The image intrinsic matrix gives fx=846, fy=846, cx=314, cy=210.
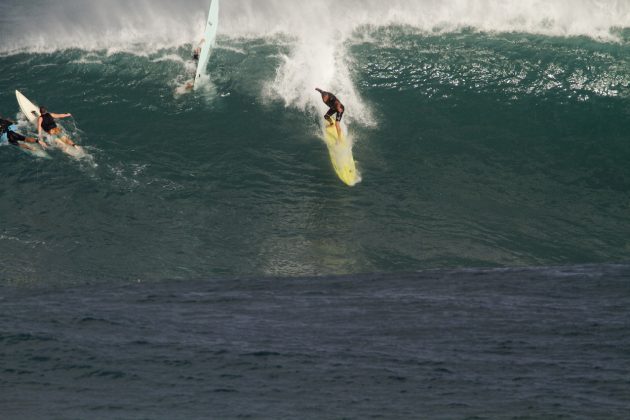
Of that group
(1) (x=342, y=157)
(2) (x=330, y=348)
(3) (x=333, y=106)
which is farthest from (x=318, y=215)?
(2) (x=330, y=348)

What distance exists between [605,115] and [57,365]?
1657 cm

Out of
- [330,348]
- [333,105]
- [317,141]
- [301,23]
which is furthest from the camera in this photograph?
[301,23]

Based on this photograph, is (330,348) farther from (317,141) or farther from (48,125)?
(48,125)

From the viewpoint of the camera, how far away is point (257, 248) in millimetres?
19703

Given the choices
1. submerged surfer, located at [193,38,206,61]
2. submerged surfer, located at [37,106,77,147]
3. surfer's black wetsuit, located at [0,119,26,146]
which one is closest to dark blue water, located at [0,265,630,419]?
surfer's black wetsuit, located at [0,119,26,146]

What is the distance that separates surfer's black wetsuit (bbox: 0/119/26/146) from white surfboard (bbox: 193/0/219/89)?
5670 millimetres

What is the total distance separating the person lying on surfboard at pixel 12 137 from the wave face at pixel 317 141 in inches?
17.0

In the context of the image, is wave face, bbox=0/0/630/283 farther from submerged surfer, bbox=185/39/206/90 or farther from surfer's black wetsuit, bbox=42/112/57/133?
surfer's black wetsuit, bbox=42/112/57/133

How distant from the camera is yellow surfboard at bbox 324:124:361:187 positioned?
21.7 meters

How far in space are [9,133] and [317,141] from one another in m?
8.30

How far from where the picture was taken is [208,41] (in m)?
26.9

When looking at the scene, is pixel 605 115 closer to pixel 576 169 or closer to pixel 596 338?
pixel 576 169

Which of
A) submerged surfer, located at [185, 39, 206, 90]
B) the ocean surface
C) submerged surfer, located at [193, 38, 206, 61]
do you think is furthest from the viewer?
submerged surfer, located at [193, 38, 206, 61]

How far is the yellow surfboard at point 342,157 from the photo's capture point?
71.1 ft
